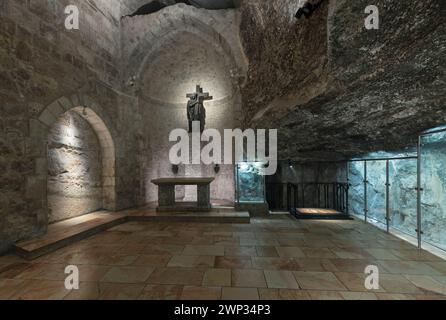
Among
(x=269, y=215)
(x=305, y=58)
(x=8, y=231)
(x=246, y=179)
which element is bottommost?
(x=269, y=215)

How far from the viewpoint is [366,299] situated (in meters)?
1.87

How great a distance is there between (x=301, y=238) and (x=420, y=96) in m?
2.76

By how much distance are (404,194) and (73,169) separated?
10077 millimetres

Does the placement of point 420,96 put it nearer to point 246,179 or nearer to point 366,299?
point 366,299

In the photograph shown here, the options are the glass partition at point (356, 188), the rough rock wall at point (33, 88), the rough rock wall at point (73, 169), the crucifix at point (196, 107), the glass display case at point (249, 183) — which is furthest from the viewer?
the crucifix at point (196, 107)

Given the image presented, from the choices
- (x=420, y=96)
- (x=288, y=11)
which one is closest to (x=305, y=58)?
(x=288, y=11)

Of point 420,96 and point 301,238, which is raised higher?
point 420,96

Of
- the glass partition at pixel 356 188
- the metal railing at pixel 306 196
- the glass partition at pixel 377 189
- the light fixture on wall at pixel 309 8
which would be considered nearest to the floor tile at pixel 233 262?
the metal railing at pixel 306 196

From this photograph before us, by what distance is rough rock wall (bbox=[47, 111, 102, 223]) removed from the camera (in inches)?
168

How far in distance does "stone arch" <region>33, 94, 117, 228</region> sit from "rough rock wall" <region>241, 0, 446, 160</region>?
13.2ft

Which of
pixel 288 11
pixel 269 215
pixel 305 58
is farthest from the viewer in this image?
pixel 269 215

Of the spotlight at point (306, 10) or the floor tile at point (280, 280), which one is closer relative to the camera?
the floor tile at point (280, 280)

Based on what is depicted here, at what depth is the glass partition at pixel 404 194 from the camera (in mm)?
6165

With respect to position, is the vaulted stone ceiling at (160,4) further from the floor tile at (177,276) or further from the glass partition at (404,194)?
the glass partition at (404,194)
